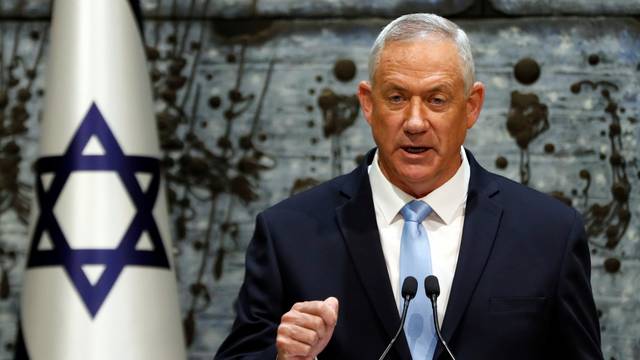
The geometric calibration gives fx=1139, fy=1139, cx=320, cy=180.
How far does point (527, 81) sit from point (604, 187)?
0.46 m

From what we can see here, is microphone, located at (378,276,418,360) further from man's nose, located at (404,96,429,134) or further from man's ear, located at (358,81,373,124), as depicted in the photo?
man's ear, located at (358,81,373,124)

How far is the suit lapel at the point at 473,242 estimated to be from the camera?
2.25 m

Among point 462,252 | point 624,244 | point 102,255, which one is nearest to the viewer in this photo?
point 462,252

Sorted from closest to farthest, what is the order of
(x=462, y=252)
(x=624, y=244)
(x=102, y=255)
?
(x=462, y=252), (x=102, y=255), (x=624, y=244)

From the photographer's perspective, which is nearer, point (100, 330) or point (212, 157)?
point (100, 330)

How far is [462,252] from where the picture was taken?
2.32 metres

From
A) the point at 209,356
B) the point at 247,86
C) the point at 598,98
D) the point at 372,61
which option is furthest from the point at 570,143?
the point at 372,61

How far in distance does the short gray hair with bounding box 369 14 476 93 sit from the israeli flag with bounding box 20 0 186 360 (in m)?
1.12

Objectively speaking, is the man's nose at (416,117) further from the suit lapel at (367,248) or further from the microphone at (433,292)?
the microphone at (433,292)

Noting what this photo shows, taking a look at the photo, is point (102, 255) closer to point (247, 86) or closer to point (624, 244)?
point (247, 86)

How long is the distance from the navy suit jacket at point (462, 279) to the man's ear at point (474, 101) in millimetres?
123

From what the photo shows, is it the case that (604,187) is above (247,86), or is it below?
below

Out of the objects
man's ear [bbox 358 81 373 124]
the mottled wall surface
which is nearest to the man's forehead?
man's ear [bbox 358 81 373 124]

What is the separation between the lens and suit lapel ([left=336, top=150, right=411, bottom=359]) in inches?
89.0
